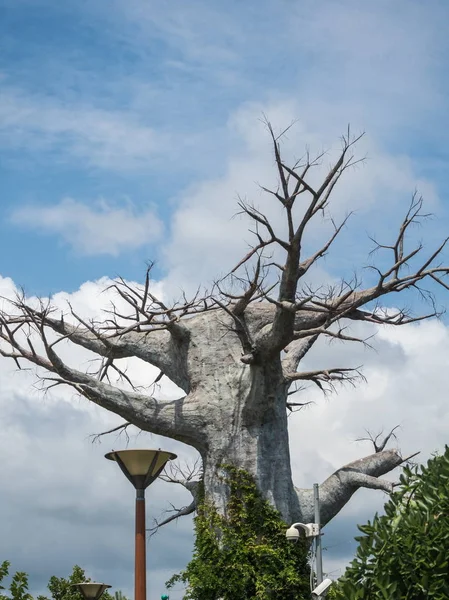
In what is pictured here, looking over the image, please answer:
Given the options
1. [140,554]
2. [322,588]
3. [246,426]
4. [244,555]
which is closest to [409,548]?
[140,554]

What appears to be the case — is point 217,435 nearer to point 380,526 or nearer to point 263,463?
point 263,463

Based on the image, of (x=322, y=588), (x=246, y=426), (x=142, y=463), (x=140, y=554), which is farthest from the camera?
(x=246, y=426)

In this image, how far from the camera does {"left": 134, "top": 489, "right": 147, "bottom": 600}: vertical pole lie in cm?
859

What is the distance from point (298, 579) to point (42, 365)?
16.5 ft

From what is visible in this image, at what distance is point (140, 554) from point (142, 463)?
82 centimetres

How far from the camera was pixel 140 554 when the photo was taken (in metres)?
8.77

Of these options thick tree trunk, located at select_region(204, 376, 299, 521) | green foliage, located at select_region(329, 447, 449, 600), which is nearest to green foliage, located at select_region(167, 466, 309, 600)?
thick tree trunk, located at select_region(204, 376, 299, 521)

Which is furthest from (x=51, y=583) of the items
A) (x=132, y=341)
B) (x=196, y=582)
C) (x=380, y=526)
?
(x=380, y=526)

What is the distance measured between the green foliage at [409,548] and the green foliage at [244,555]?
7.93 metres

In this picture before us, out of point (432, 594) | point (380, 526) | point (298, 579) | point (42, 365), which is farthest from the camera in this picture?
point (42, 365)

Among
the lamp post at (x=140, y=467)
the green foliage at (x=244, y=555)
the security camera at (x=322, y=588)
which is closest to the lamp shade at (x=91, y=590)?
the green foliage at (x=244, y=555)

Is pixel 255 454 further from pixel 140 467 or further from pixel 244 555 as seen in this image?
pixel 140 467

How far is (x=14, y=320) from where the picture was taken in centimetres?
1561

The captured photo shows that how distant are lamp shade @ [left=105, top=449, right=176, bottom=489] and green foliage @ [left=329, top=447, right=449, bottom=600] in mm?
3237
